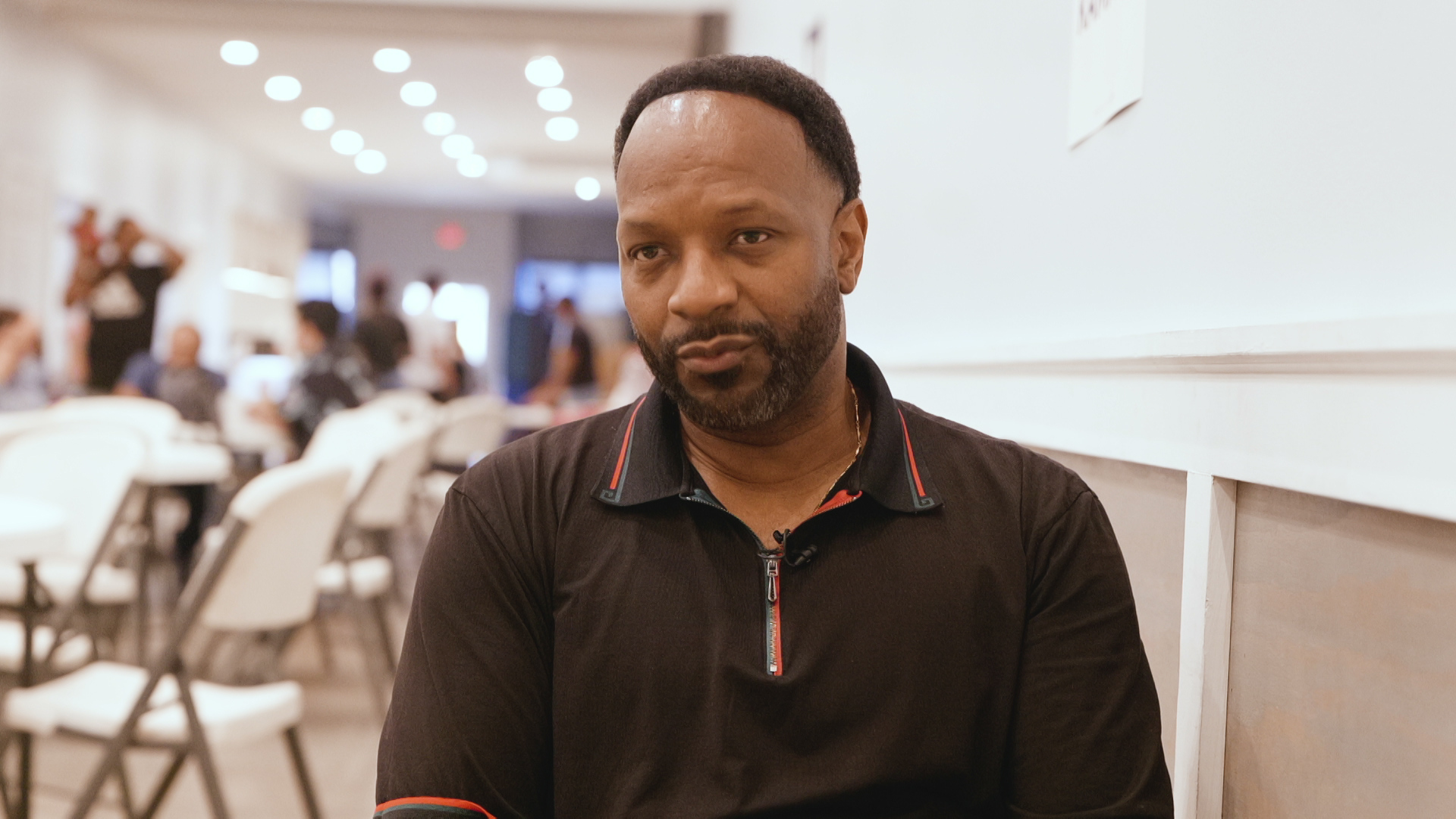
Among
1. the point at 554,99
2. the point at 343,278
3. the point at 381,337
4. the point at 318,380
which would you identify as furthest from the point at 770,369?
the point at 343,278

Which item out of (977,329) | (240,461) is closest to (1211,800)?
(977,329)

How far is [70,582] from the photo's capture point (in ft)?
9.93

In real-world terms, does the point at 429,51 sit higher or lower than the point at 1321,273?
higher

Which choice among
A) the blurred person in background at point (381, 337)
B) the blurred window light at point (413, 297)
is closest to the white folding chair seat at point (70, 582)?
the blurred person in background at point (381, 337)

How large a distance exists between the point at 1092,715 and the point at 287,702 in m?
1.76

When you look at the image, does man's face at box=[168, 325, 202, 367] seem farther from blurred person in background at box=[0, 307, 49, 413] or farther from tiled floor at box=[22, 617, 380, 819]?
tiled floor at box=[22, 617, 380, 819]

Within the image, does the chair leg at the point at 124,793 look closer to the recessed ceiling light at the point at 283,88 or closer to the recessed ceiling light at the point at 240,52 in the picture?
the recessed ceiling light at the point at 240,52

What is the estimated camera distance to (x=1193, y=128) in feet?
3.85

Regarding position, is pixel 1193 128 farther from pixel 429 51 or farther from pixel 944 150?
pixel 429 51

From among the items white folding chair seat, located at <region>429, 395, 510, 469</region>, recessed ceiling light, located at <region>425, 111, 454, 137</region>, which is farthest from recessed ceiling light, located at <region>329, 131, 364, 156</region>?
white folding chair seat, located at <region>429, 395, 510, 469</region>

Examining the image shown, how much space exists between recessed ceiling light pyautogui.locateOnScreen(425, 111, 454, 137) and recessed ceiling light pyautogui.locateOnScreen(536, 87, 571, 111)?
936mm

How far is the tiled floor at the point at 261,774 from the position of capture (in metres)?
2.93

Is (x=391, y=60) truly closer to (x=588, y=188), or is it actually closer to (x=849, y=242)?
(x=588, y=188)

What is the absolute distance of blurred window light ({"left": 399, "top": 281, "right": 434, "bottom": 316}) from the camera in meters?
14.7
